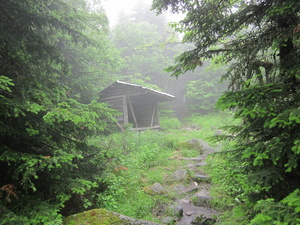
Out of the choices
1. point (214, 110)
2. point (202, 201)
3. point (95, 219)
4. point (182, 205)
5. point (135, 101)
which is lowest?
point (182, 205)

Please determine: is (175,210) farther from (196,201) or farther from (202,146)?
(202,146)

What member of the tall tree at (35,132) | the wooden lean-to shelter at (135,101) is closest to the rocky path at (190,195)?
the tall tree at (35,132)

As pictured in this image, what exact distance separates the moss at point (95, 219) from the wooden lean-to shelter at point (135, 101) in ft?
30.8

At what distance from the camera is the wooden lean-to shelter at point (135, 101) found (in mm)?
16000

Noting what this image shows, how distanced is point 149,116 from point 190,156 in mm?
10507

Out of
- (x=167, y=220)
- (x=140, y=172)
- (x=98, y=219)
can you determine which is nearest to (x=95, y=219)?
(x=98, y=219)

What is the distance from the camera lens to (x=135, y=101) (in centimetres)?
2111

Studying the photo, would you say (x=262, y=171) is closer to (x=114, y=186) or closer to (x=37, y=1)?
(x=114, y=186)

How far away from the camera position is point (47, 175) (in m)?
3.99

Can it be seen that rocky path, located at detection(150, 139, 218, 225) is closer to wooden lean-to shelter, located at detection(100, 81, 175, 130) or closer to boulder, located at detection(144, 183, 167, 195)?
boulder, located at detection(144, 183, 167, 195)

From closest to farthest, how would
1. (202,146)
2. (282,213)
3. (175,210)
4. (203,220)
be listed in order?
(282,213)
(203,220)
(175,210)
(202,146)

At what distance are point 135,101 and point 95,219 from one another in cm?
1754

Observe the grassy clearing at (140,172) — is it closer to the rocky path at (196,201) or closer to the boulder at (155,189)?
the boulder at (155,189)

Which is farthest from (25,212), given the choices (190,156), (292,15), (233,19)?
(190,156)
